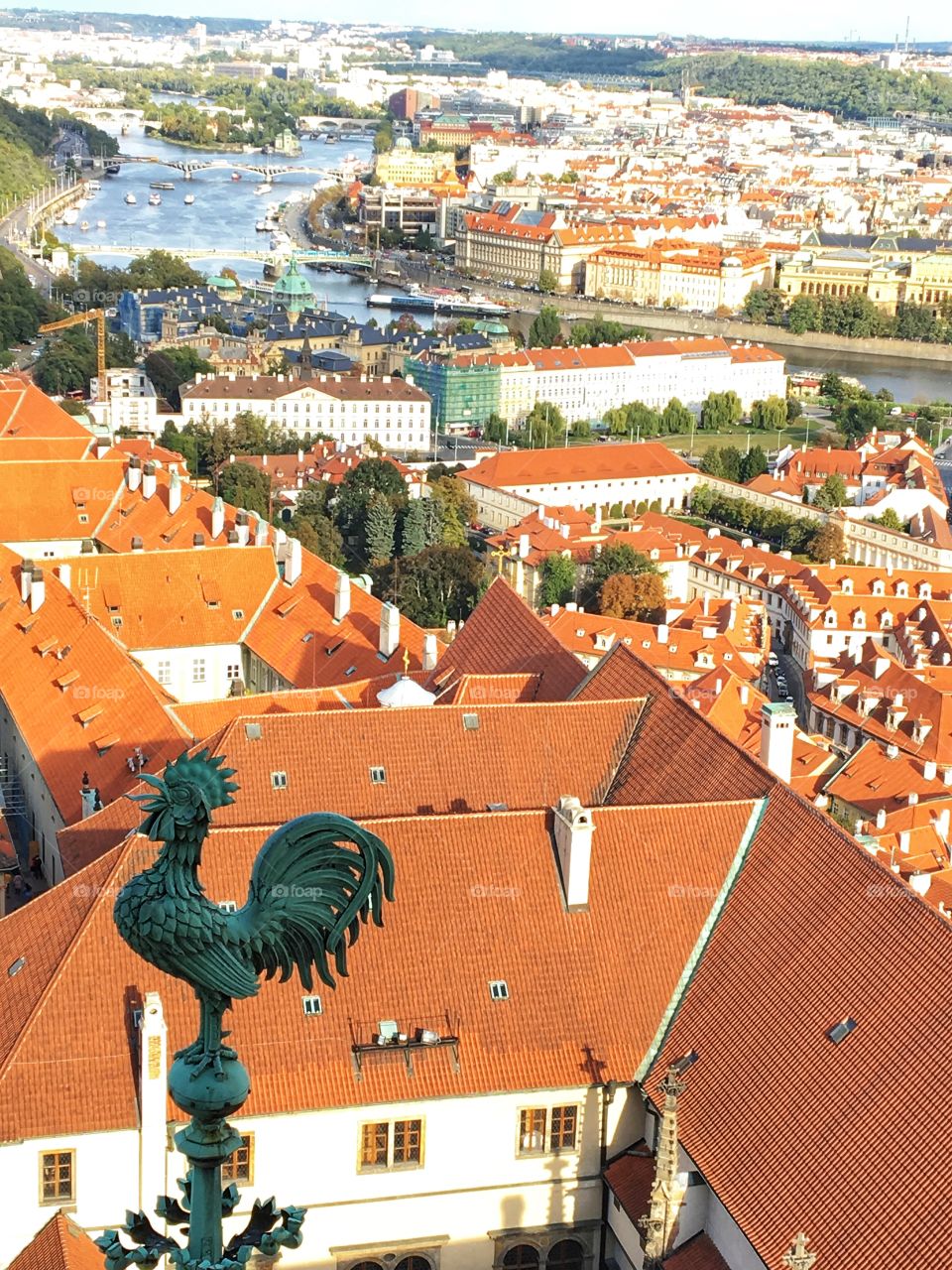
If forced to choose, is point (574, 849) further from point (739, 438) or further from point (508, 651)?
point (739, 438)

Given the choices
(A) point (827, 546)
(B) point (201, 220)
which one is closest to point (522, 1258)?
(A) point (827, 546)

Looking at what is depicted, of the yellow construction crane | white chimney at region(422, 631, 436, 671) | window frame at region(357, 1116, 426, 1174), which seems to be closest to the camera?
window frame at region(357, 1116, 426, 1174)

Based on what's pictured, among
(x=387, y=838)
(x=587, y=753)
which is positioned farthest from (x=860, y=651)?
(x=387, y=838)

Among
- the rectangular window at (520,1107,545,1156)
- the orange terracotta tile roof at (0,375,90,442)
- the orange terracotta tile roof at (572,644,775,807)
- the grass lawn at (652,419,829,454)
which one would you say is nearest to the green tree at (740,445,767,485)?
the grass lawn at (652,419,829,454)

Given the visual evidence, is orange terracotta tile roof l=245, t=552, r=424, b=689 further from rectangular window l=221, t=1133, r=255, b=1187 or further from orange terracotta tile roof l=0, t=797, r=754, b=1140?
rectangular window l=221, t=1133, r=255, b=1187

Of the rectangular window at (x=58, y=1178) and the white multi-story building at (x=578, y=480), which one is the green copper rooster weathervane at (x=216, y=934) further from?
the white multi-story building at (x=578, y=480)

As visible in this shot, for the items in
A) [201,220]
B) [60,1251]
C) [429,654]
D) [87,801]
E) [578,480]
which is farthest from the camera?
[201,220]
